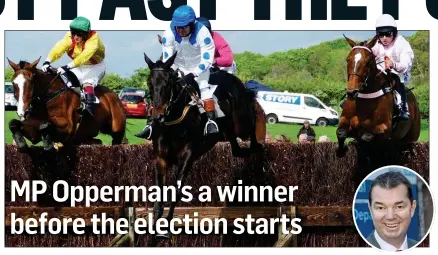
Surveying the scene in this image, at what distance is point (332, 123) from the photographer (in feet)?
62.2

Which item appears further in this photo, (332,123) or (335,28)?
(332,123)

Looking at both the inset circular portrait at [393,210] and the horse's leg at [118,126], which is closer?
the inset circular portrait at [393,210]

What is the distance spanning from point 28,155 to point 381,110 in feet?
12.7

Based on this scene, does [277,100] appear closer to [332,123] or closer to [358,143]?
[332,123]

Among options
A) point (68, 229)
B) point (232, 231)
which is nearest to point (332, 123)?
point (232, 231)

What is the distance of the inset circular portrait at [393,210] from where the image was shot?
17109mm

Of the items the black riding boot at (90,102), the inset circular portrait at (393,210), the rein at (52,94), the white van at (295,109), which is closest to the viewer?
the inset circular portrait at (393,210)

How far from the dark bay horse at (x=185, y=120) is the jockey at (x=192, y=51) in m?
0.11

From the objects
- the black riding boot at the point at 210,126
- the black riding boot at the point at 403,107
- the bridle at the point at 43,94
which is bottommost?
the black riding boot at the point at 210,126

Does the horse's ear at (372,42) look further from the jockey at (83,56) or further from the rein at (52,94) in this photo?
the rein at (52,94)

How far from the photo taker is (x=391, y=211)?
1700 cm

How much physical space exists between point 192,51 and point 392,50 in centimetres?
225

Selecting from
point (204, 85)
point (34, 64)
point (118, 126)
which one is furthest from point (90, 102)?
point (204, 85)

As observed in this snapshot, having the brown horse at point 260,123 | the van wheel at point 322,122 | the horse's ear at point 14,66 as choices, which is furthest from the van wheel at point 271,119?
the horse's ear at point 14,66
